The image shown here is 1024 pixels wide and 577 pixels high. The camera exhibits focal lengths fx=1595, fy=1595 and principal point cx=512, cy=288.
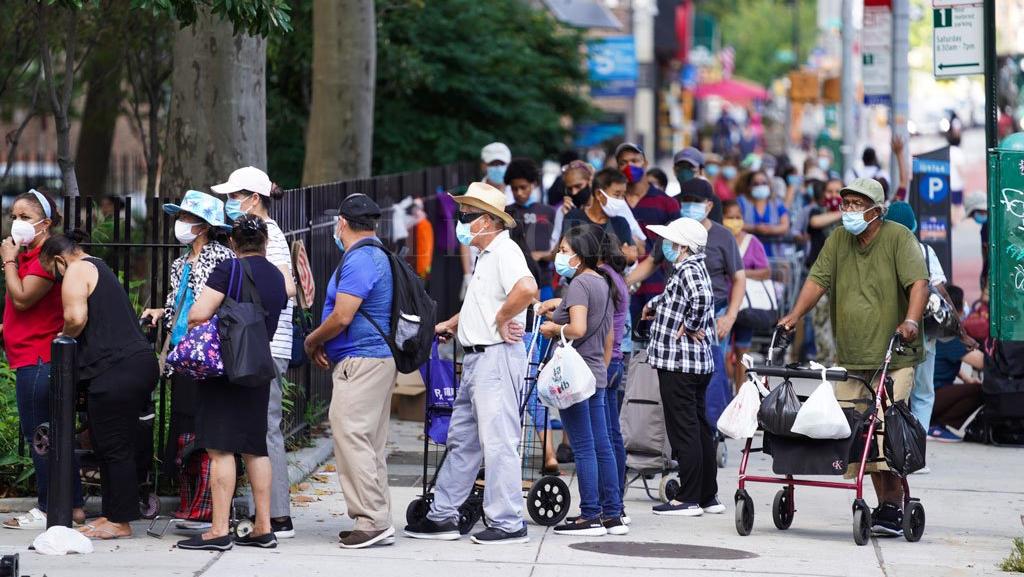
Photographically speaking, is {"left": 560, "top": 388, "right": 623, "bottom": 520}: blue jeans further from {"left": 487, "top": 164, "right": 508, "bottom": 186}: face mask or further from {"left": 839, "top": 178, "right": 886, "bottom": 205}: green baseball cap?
{"left": 487, "top": 164, "right": 508, "bottom": 186}: face mask

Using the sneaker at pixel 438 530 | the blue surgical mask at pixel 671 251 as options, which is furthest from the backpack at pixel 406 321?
the blue surgical mask at pixel 671 251

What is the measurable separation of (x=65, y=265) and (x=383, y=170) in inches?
631

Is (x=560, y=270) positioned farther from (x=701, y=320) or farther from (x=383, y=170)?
(x=383, y=170)

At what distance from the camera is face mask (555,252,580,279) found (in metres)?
8.84

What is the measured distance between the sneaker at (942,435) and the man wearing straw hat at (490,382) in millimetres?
5742

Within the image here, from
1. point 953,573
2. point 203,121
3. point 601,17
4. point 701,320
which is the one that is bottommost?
point 953,573

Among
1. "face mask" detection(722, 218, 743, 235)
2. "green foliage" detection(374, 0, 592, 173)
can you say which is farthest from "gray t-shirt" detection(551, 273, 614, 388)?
"green foliage" detection(374, 0, 592, 173)

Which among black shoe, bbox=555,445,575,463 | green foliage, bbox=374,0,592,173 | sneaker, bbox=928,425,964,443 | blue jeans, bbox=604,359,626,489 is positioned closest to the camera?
blue jeans, bbox=604,359,626,489

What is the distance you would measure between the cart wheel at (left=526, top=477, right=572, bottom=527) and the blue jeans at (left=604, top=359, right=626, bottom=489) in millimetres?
370

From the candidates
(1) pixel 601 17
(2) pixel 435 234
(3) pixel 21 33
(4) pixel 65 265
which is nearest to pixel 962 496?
(4) pixel 65 265

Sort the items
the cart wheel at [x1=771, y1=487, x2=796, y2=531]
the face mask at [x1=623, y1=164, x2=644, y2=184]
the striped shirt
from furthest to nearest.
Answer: the face mask at [x1=623, y1=164, x2=644, y2=184], the cart wheel at [x1=771, y1=487, x2=796, y2=531], the striped shirt

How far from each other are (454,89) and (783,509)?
15899mm

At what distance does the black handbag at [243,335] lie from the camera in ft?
25.4

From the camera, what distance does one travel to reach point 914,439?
28.6 feet
